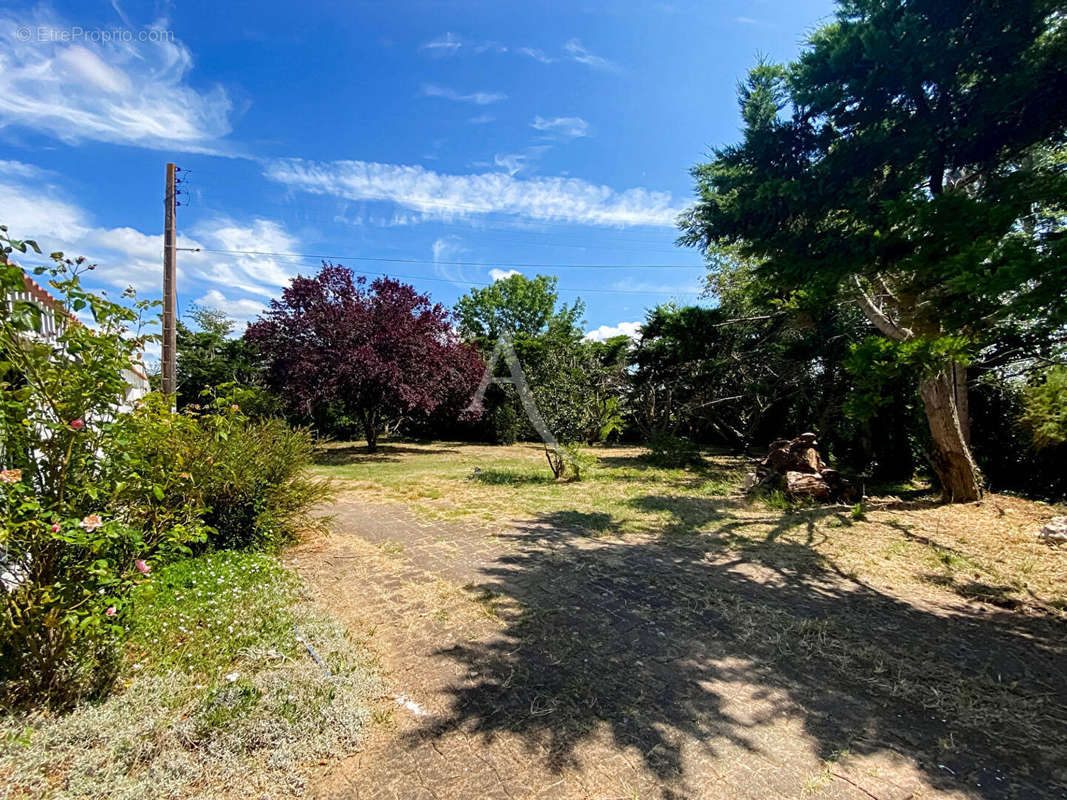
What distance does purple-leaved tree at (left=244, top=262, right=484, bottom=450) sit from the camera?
38.2 feet

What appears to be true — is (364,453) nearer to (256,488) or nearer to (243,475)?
(256,488)

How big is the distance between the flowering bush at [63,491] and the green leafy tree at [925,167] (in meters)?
4.62

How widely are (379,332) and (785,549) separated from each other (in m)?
10.8

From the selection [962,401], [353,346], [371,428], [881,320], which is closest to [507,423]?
[371,428]

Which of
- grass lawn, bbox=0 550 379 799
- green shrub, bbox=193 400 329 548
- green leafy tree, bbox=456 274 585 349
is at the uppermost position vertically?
green leafy tree, bbox=456 274 585 349

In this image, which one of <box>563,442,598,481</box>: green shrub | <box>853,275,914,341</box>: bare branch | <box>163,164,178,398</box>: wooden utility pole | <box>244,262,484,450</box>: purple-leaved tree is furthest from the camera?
<box>244,262,484,450</box>: purple-leaved tree

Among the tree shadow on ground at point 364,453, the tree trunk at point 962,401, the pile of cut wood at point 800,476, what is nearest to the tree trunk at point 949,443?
the pile of cut wood at point 800,476

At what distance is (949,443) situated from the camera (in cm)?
691

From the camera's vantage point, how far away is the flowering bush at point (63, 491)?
1.89 metres

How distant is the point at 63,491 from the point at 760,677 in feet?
11.8

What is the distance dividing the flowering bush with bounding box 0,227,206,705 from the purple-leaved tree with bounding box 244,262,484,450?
9.71 meters

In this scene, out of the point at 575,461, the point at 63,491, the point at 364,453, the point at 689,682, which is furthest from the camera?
the point at 364,453

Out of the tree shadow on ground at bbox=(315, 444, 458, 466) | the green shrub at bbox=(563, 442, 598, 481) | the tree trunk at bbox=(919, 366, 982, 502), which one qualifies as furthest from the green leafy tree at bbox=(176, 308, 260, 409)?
the tree trunk at bbox=(919, 366, 982, 502)

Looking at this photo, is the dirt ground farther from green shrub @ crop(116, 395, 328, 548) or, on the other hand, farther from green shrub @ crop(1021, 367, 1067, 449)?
green shrub @ crop(1021, 367, 1067, 449)
